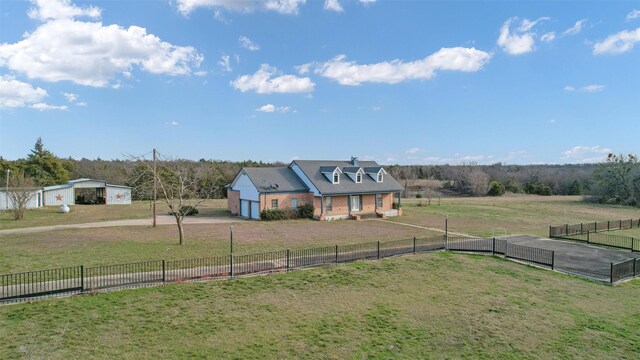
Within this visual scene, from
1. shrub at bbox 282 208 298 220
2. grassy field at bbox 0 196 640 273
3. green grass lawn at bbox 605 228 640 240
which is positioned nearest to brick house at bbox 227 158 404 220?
shrub at bbox 282 208 298 220

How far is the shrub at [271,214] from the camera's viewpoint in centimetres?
3894

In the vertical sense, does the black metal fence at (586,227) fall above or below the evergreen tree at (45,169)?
below

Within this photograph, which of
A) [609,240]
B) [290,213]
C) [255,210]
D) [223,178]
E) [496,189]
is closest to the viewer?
[609,240]

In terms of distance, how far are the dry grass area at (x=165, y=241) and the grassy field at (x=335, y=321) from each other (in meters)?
6.84

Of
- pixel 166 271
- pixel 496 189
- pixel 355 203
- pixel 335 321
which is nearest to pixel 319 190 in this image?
pixel 355 203

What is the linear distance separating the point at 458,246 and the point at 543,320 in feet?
38.6

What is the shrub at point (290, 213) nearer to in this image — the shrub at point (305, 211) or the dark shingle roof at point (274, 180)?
the shrub at point (305, 211)

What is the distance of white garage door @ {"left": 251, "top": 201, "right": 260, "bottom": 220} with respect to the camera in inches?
1566

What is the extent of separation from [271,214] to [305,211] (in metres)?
3.91

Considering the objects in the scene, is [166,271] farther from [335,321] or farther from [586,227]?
[586,227]

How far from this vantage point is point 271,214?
128ft

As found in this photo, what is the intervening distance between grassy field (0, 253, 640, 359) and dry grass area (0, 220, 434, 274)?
6.84 metres

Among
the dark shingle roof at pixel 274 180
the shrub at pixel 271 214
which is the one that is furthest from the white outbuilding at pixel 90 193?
the shrub at pixel 271 214

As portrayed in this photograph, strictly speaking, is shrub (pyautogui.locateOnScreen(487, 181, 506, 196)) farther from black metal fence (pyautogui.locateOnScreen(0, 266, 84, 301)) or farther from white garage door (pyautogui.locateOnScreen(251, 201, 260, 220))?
black metal fence (pyautogui.locateOnScreen(0, 266, 84, 301))
